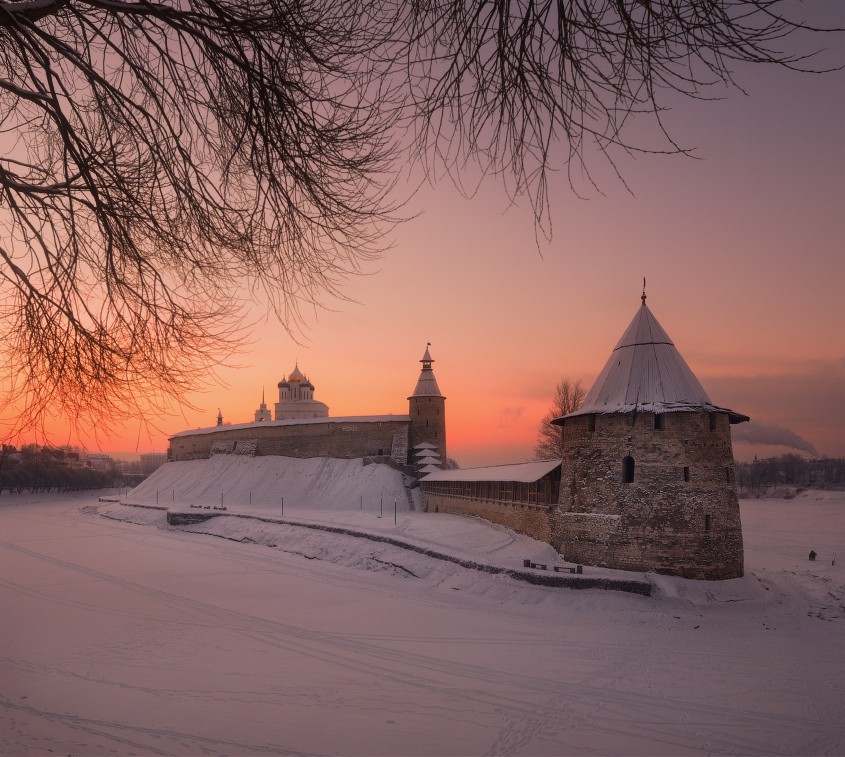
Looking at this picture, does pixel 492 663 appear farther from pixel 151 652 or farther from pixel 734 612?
pixel 734 612

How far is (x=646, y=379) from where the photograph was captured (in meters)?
17.5

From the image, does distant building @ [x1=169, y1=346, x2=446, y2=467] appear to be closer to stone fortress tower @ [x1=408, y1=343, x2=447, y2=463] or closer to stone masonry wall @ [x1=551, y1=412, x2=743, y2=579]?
stone fortress tower @ [x1=408, y1=343, x2=447, y2=463]

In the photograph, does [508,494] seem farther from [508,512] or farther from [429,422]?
[429,422]

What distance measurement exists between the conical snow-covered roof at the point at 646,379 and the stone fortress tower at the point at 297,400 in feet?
140

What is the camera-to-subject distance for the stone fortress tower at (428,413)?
1590 inches

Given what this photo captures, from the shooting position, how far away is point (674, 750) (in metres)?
7.49

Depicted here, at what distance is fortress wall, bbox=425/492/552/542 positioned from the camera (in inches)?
796

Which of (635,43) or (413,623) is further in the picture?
(413,623)

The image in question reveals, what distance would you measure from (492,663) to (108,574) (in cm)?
1382

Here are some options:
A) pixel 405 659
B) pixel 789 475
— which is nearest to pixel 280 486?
pixel 405 659

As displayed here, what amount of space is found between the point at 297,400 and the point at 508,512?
40.5 m

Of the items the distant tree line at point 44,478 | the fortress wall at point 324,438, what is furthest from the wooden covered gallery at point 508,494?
the distant tree line at point 44,478

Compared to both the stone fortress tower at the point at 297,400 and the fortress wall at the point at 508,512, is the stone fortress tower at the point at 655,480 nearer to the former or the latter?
the fortress wall at the point at 508,512

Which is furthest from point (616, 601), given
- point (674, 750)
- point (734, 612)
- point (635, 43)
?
point (635, 43)
